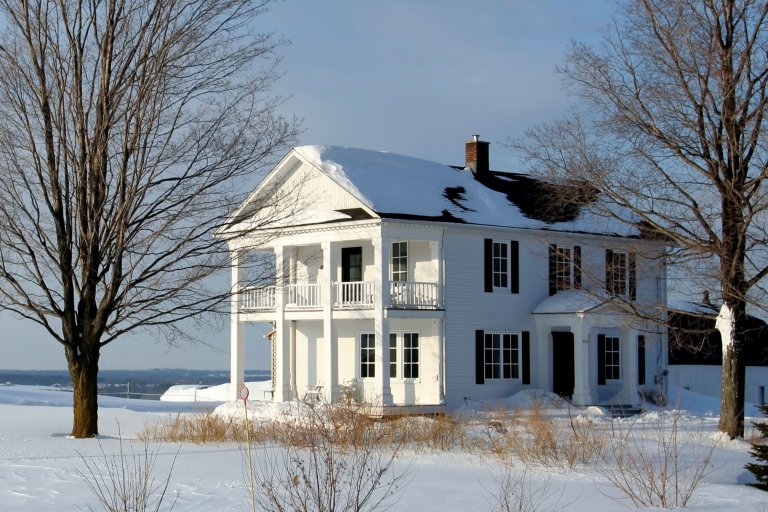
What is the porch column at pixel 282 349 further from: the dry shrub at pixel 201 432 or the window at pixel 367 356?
the dry shrub at pixel 201 432

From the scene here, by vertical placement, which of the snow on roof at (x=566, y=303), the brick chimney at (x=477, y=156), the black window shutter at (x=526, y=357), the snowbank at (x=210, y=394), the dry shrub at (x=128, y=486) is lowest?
the snowbank at (x=210, y=394)

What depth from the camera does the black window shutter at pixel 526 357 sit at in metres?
31.2

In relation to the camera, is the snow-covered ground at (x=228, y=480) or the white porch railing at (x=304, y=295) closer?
the snow-covered ground at (x=228, y=480)

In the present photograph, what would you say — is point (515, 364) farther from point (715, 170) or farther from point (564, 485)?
point (564, 485)

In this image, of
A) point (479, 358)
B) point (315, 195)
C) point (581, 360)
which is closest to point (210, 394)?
point (315, 195)

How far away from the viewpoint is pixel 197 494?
41.7ft

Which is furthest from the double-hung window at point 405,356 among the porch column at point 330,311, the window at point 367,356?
the porch column at point 330,311

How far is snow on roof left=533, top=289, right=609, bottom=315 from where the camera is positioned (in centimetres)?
3006

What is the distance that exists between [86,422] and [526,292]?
15.5 metres

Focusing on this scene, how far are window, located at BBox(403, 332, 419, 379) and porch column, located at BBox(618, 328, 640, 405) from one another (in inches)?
270

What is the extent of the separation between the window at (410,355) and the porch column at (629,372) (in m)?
6.85

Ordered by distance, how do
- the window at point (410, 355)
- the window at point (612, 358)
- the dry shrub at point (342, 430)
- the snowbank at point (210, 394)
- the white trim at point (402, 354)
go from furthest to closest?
1. the snowbank at point (210, 394)
2. the window at point (612, 358)
3. the window at point (410, 355)
4. the white trim at point (402, 354)
5. the dry shrub at point (342, 430)

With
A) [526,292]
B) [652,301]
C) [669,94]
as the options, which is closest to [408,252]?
[526,292]

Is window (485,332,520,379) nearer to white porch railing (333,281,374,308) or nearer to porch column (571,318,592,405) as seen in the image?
porch column (571,318,592,405)
